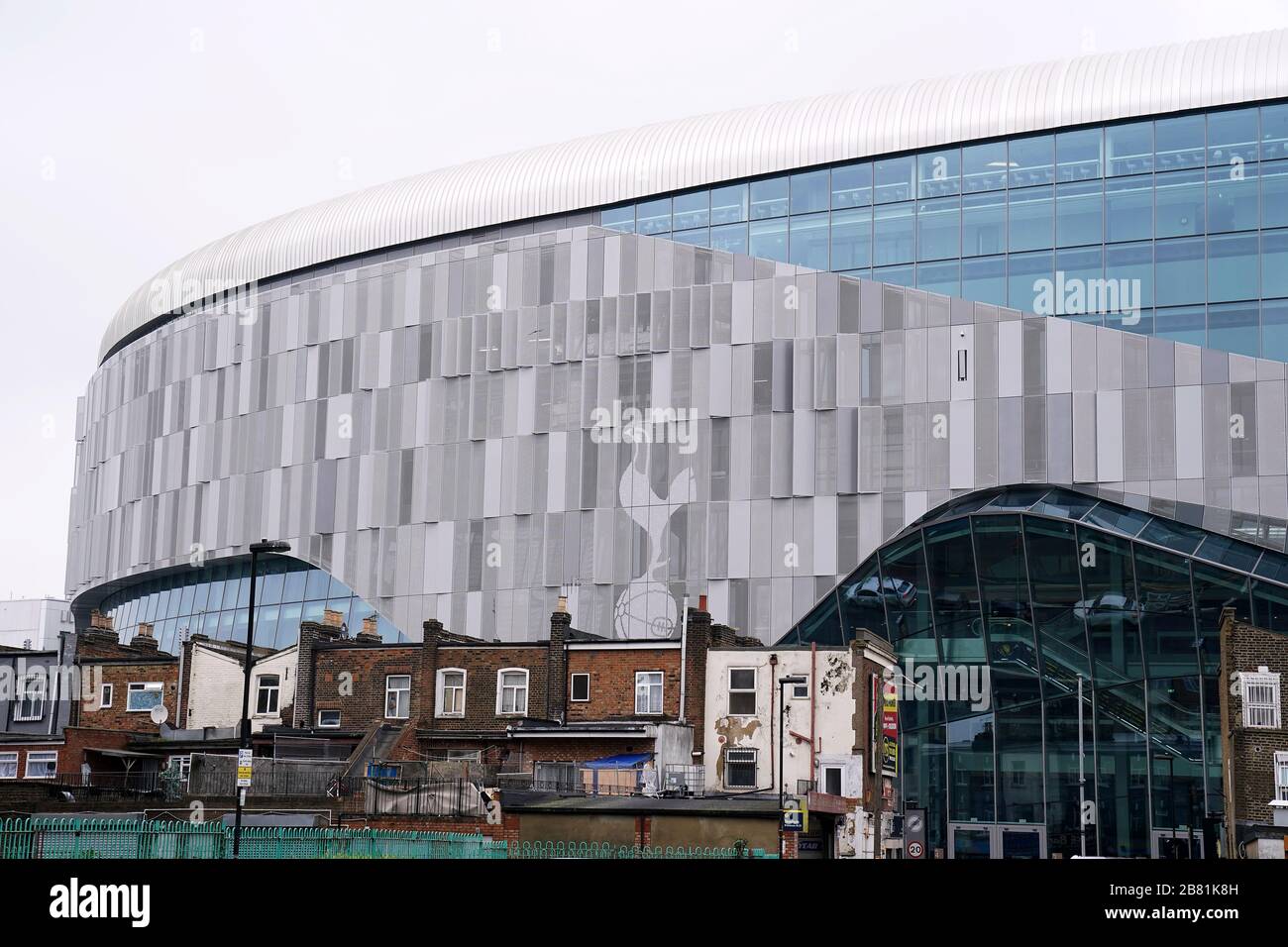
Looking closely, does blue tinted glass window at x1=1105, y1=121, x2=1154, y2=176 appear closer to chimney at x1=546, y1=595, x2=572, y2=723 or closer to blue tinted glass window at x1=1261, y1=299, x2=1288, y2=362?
blue tinted glass window at x1=1261, y1=299, x2=1288, y2=362

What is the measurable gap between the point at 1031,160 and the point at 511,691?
3521 centimetres

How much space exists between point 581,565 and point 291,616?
1918cm

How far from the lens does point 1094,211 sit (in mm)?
72812

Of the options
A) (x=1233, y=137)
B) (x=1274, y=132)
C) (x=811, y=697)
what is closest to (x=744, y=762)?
(x=811, y=697)

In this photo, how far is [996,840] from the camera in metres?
70.8

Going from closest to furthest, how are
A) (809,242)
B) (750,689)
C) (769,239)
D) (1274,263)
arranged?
(750,689), (1274,263), (809,242), (769,239)

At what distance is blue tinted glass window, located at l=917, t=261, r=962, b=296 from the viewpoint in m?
74.8

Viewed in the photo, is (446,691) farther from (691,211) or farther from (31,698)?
(691,211)

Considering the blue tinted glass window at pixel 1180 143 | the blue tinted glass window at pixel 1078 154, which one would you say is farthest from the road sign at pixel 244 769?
the blue tinted glass window at pixel 1180 143

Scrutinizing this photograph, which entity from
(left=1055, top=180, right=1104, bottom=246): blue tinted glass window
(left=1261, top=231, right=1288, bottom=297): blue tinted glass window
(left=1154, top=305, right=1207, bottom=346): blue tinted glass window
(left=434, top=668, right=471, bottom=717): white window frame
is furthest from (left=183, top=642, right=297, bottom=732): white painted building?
(left=1261, top=231, right=1288, bottom=297): blue tinted glass window

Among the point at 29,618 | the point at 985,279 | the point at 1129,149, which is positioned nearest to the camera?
the point at 1129,149

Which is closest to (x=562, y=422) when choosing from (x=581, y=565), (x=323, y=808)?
(x=581, y=565)

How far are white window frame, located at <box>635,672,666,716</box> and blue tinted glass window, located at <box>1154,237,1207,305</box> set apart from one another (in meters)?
29.2

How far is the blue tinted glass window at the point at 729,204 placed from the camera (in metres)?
80.4
